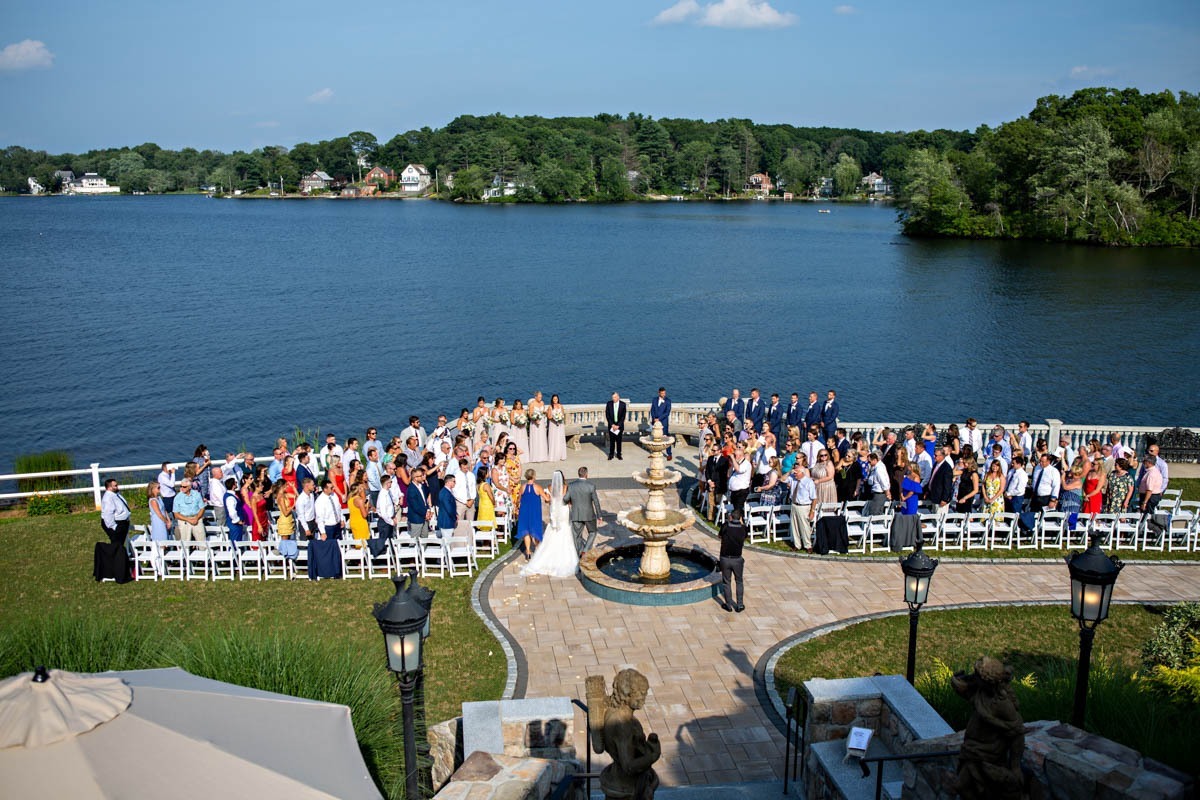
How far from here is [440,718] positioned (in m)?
10.8

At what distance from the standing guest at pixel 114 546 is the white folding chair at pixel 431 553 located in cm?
469

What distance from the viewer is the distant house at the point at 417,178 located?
191875mm

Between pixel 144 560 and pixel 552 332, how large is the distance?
1560 inches

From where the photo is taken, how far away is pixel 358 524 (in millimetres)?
15344

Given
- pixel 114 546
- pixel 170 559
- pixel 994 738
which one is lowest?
pixel 170 559

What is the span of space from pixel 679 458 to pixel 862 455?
16.8 feet

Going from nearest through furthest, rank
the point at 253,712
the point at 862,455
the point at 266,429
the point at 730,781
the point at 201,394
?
the point at 253,712
the point at 730,781
the point at 862,455
the point at 266,429
the point at 201,394

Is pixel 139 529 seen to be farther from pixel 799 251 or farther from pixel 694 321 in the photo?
pixel 799 251

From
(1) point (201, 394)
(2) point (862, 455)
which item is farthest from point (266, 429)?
(2) point (862, 455)

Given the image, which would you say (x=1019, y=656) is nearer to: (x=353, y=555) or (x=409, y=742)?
(x=409, y=742)

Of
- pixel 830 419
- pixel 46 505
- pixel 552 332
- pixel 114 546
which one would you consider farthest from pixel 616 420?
pixel 552 332

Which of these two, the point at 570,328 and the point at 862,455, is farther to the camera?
the point at 570,328

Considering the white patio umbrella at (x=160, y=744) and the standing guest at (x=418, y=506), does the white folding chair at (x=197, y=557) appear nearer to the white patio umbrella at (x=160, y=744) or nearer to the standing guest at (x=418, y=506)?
the standing guest at (x=418, y=506)

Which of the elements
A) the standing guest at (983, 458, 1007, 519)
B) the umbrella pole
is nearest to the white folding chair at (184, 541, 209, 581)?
the umbrella pole
